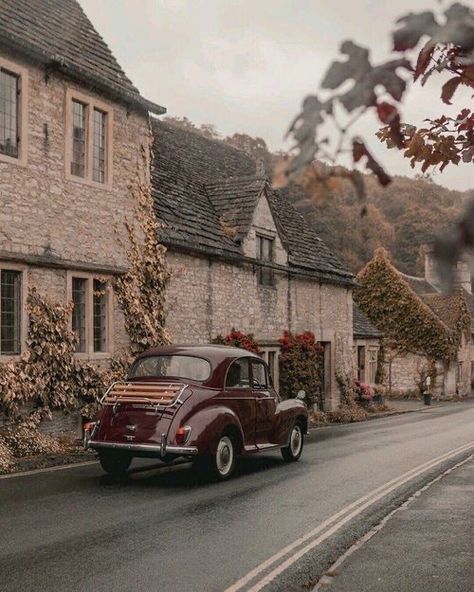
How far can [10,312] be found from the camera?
1409 cm

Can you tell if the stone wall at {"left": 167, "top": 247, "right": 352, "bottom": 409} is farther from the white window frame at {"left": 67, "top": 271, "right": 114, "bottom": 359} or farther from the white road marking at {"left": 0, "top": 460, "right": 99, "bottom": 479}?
the white road marking at {"left": 0, "top": 460, "right": 99, "bottom": 479}

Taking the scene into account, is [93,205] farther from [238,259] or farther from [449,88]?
[449,88]

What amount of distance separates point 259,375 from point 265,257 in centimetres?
1129

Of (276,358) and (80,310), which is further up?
(80,310)

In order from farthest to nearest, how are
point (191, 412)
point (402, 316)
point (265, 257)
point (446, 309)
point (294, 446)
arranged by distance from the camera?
1. point (446, 309)
2. point (402, 316)
3. point (265, 257)
4. point (294, 446)
5. point (191, 412)

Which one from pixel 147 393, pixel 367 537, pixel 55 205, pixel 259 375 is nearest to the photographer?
pixel 367 537

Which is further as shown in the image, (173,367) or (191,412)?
(173,367)

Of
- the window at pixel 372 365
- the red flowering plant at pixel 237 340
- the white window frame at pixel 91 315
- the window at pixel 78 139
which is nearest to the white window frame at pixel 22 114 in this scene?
the window at pixel 78 139

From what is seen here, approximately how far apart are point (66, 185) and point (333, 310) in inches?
567

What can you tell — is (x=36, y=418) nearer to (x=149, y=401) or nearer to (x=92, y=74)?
(x=149, y=401)

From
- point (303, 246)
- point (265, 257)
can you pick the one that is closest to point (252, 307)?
point (265, 257)

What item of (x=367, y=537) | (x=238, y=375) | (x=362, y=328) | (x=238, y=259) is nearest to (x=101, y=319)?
(x=238, y=375)

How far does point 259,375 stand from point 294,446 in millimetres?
1518

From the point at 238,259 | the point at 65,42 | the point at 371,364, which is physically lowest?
the point at 371,364
